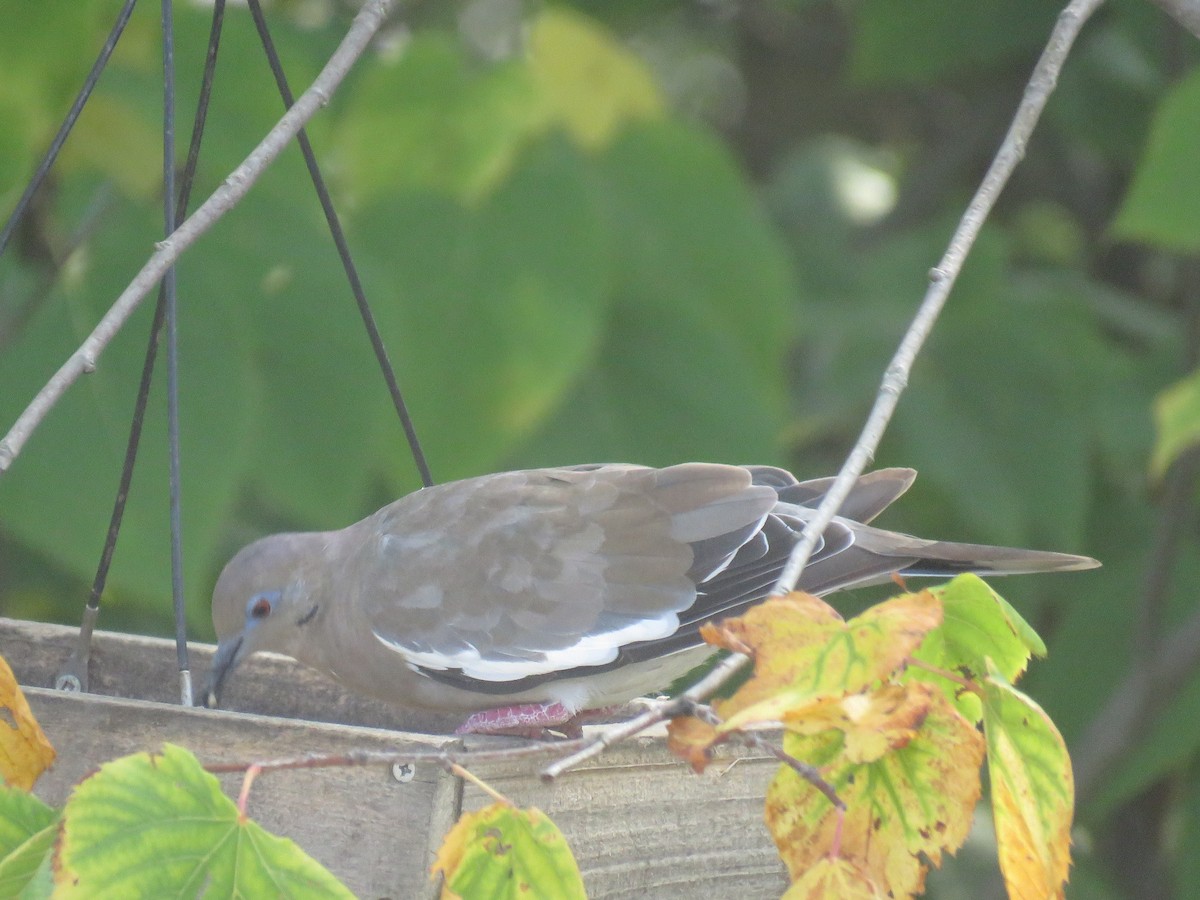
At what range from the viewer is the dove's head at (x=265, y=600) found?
230cm

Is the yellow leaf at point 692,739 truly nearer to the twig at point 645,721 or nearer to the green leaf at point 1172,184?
the twig at point 645,721

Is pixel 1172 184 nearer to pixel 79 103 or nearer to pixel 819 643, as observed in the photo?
pixel 79 103

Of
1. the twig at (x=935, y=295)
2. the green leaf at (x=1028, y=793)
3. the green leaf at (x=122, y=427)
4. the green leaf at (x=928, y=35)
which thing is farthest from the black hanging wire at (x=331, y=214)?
the green leaf at (x=928, y=35)

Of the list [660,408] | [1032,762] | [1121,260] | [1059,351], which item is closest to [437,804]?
[1032,762]

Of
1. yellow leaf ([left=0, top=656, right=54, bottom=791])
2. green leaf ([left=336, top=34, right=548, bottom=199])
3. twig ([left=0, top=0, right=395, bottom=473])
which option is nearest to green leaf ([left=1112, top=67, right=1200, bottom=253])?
green leaf ([left=336, top=34, right=548, bottom=199])

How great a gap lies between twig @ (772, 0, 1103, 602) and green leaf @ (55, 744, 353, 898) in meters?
0.41

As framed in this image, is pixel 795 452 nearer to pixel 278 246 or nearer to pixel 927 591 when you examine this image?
pixel 278 246

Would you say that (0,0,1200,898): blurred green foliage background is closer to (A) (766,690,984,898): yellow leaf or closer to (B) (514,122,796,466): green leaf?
(B) (514,122,796,466): green leaf

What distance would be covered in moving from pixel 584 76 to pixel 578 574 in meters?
1.99

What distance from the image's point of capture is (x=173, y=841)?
3.47 ft

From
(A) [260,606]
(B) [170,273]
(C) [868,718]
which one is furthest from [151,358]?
(C) [868,718]

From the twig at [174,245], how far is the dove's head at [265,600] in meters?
0.98

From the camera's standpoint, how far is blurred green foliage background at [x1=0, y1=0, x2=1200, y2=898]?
2980 millimetres

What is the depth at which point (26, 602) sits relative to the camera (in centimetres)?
424
